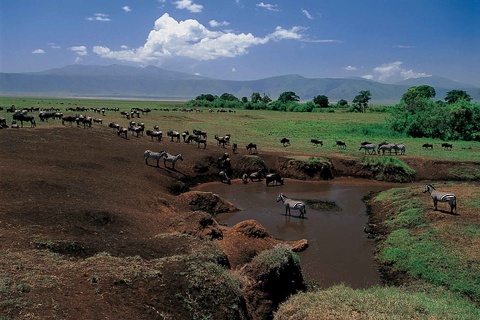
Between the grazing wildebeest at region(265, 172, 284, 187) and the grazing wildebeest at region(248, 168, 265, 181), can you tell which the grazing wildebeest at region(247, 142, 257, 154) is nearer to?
the grazing wildebeest at region(248, 168, 265, 181)

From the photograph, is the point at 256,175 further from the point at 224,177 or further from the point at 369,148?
the point at 369,148

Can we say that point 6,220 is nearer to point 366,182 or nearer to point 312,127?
point 366,182

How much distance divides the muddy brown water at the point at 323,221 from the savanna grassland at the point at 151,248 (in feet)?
3.12

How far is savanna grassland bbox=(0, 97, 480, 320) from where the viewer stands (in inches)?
367

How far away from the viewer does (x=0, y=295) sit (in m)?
8.32

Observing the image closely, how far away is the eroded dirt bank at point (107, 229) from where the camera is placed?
364 inches

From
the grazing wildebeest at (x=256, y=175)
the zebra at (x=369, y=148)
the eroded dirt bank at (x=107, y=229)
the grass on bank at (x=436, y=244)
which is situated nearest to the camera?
the eroded dirt bank at (x=107, y=229)

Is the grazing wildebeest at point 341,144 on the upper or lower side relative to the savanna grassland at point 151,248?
upper

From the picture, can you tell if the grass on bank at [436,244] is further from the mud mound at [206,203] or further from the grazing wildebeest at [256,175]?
the grazing wildebeest at [256,175]

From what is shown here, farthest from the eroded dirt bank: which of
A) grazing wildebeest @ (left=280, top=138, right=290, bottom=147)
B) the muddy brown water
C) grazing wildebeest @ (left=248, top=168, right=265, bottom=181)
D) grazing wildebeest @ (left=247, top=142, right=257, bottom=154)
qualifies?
grazing wildebeest @ (left=280, top=138, right=290, bottom=147)

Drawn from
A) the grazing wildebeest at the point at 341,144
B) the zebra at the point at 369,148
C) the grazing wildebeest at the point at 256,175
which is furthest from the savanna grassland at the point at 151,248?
the grazing wildebeest at the point at 341,144

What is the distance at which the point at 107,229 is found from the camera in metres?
14.9

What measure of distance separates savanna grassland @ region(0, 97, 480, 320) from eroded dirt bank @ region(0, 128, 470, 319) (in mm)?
44

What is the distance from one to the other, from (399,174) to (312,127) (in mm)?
29254
